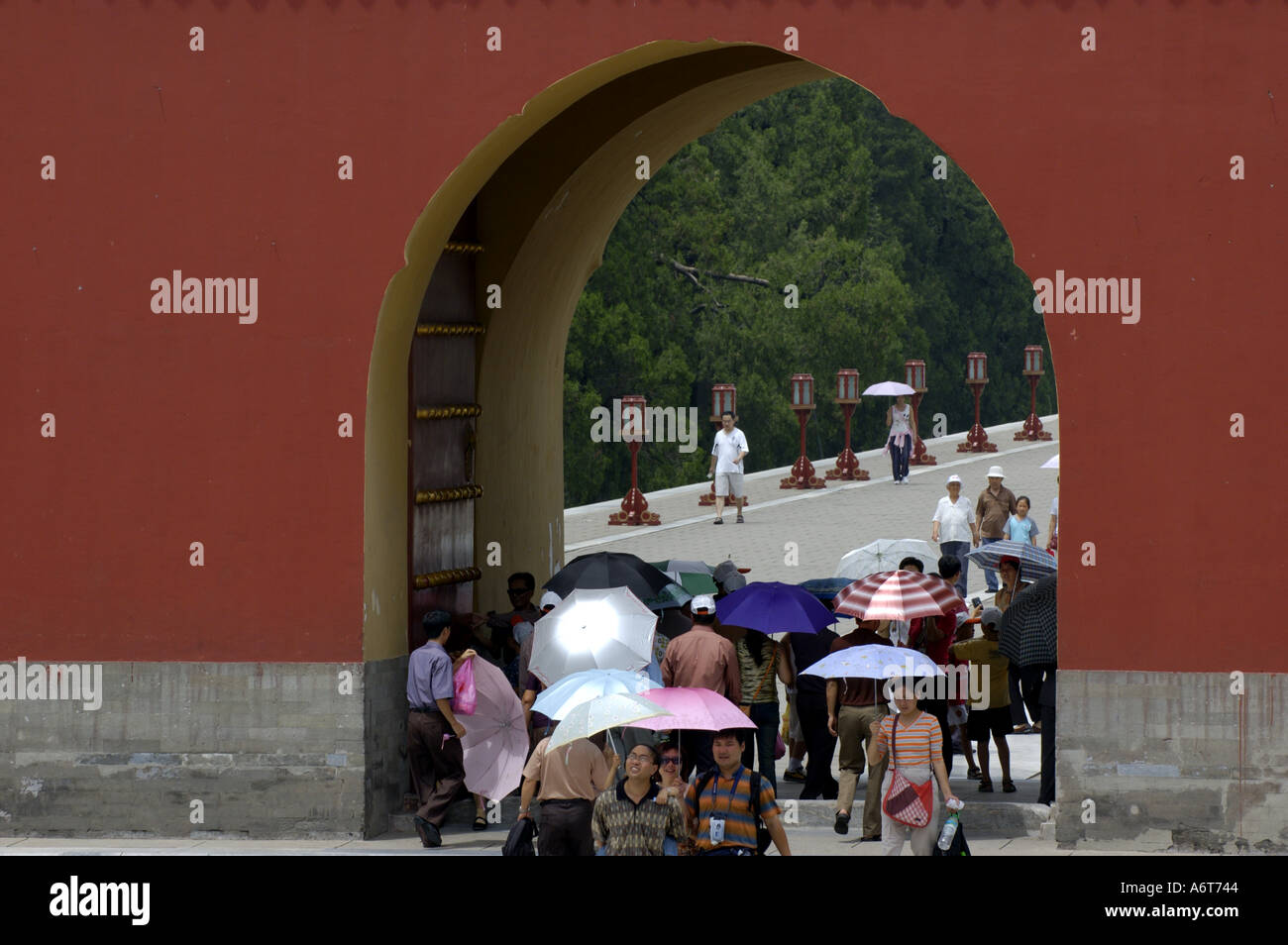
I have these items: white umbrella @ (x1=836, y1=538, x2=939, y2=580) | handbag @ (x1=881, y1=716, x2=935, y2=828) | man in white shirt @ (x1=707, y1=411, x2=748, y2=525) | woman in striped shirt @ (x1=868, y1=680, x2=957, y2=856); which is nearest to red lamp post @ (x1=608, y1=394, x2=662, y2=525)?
man in white shirt @ (x1=707, y1=411, x2=748, y2=525)

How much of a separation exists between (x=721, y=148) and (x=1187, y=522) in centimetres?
4062

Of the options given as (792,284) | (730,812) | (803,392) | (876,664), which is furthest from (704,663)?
(792,284)

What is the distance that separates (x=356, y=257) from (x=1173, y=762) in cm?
600

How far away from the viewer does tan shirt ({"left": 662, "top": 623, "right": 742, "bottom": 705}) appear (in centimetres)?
1285

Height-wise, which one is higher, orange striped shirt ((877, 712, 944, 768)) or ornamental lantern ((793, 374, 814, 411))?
ornamental lantern ((793, 374, 814, 411))

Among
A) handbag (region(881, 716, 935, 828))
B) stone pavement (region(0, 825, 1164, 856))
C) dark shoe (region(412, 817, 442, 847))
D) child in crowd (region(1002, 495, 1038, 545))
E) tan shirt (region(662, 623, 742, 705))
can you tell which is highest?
child in crowd (region(1002, 495, 1038, 545))

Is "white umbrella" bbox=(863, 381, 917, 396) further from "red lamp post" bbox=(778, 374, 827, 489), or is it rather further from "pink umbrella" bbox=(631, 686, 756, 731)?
"pink umbrella" bbox=(631, 686, 756, 731)

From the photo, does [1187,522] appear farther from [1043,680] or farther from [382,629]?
[382,629]

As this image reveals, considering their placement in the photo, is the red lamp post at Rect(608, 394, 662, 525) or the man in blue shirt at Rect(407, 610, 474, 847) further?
the red lamp post at Rect(608, 394, 662, 525)

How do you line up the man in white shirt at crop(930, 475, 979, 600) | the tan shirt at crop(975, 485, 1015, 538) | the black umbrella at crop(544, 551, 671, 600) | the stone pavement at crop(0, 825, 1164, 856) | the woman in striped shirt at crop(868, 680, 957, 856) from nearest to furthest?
the woman in striped shirt at crop(868, 680, 957, 856), the stone pavement at crop(0, 825, 1164, 856), the black umbrella at crop(544, 551, 671, 600), the tan shirt at crop(975, 485, 1015, 538), the man in white shirt at crop(930, 475, 979, 600)

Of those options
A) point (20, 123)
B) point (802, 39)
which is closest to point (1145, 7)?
point (802, 39)

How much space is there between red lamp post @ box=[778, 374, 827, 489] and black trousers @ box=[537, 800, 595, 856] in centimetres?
2106

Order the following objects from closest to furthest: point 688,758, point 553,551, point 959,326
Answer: point 688,758, point 553,551, point 959,326
